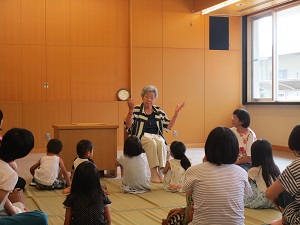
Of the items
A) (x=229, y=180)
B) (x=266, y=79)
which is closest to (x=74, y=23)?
(x=266, y=79)

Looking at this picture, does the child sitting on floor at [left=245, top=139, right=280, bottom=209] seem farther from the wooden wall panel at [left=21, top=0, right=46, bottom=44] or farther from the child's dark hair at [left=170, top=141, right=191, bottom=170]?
the wooden wall panel at [left=21, top=0, right=46, bottom=44]

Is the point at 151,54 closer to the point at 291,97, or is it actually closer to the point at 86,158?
the point at 291,97

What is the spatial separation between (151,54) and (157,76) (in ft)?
1.64

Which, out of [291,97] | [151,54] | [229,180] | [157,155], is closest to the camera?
[229,180]

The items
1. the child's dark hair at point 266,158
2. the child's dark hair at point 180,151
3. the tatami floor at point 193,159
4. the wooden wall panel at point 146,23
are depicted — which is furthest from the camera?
the wooden wall panel at point 146,23

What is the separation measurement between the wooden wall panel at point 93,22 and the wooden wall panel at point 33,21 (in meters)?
0.60

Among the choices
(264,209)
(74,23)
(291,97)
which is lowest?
(264,209)

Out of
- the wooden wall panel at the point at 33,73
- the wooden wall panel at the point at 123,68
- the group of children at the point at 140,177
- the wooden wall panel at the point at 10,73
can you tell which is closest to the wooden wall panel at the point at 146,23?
the wooden wall panel at the point at 123,68

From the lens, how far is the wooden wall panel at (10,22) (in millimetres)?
9180

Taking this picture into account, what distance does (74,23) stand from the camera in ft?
31.5

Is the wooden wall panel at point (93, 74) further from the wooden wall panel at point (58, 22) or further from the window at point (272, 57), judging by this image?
the window at point (272, 57)

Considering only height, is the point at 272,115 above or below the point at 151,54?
below

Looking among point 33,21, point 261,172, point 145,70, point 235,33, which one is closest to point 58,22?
point 33,21

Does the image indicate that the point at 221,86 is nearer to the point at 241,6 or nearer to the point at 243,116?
the point at 241,6
